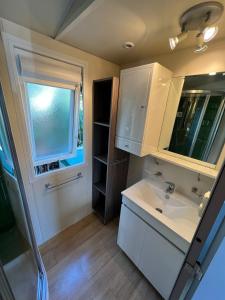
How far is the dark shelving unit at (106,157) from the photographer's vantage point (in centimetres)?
160

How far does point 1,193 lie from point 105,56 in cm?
199

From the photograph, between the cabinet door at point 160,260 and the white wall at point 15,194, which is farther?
the white wall at point 15,194

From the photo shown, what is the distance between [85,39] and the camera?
1167 mm

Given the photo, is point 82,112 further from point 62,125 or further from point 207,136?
point 207,136

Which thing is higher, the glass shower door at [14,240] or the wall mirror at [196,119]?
the wall mirror at [196,119]

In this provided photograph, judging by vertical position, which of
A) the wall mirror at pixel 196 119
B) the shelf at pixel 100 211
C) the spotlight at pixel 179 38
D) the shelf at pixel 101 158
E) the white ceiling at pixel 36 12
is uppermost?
the white ceiling at pixel 36 12

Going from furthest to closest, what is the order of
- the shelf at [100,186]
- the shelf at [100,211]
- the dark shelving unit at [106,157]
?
the shelf at [100,211], the shelf at [100,186], the dark shelving unit at [106,157]

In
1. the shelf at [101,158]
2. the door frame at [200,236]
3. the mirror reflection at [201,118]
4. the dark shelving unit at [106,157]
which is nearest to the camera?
the door frame at [200,236]

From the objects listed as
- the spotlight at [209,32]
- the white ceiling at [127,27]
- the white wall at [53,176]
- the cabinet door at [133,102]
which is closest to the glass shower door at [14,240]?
the white wall at [53,176]

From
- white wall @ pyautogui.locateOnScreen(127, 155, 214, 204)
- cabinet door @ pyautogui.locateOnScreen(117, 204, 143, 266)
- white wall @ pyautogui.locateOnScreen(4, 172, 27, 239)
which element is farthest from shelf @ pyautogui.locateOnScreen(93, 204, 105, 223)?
white wall @ pyautogui.locateOnScreen(4, 172, 27, 239)

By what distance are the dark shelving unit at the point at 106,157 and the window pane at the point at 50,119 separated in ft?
1.12

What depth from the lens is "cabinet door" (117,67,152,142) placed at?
121 centimetres

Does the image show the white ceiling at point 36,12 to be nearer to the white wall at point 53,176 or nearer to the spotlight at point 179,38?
the white wall at point 53,176

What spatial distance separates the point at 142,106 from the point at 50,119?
980 mm
